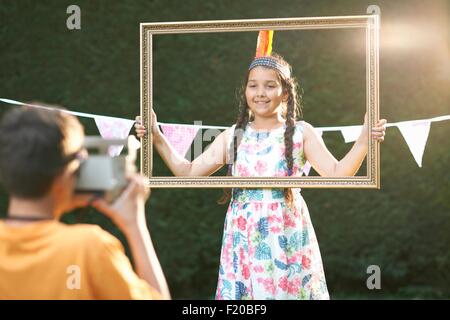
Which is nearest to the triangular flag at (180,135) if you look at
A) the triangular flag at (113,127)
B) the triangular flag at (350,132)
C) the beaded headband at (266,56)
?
the triangular flag at (113,127)

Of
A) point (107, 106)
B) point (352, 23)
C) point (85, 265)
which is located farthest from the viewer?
point (107, 106)

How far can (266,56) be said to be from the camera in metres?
3.95

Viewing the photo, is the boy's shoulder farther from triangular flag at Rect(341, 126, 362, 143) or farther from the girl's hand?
triangular flag at Rect(341, 126, 362, 143)

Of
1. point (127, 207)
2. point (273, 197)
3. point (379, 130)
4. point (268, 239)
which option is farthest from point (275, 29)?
point (127, 207)

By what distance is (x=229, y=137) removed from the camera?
3.98 meters

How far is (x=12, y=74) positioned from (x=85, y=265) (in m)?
4.30

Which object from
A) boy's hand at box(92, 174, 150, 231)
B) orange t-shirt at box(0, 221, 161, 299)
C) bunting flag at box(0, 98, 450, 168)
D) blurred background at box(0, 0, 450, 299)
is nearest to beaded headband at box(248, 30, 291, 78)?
bunting flag at box(0, 98, 450, 168)

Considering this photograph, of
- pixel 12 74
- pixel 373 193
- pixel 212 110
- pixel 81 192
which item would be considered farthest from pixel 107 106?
pixel 81 192

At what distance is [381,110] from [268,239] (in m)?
2.10

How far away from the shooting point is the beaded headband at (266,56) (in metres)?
3.90

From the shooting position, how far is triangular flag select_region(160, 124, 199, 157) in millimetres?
4047

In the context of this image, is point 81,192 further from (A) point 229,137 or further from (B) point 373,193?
(B) point 373,193

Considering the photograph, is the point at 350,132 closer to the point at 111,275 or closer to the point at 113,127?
the point at 113,127

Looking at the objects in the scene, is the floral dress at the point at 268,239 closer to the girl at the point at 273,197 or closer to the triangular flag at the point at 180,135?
the girl at the point at 273,197
